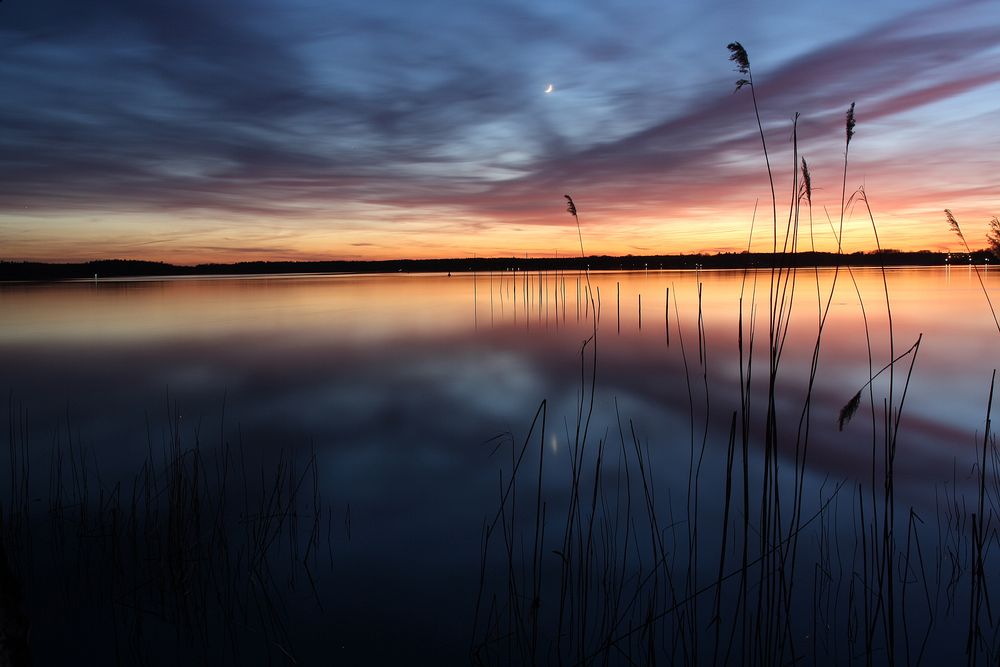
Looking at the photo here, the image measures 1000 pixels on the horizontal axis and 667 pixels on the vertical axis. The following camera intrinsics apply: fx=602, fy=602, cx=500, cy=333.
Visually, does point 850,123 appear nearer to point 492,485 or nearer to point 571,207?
point 571,207

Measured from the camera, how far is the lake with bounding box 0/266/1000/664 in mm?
3668

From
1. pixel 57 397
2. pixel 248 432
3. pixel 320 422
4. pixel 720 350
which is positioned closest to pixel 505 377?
pixel 320 422

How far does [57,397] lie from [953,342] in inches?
790

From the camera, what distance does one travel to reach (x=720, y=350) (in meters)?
16.2

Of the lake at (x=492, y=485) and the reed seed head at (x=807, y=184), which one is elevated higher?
the reed seed head at (x=807, y=184)

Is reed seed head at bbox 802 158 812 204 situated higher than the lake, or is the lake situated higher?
reed seed head at bbox 802 158 812 204

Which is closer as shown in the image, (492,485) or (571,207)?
(571,207)

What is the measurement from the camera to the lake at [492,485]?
3.67 m

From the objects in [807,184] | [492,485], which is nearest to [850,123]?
[807,184]

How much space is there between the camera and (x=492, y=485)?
21.1 feet

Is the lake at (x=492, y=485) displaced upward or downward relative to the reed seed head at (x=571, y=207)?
downward

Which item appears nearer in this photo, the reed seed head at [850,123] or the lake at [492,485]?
the reed seed head at [850,123]

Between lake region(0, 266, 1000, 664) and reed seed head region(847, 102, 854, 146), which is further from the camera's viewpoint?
lake region(0, 266, 1000, 664)

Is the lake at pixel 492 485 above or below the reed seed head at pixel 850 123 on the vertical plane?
below
